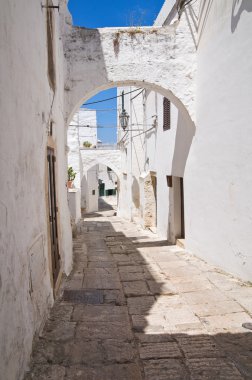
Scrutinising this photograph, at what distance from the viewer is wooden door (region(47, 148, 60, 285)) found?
4.44 meters

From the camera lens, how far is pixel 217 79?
580 cm

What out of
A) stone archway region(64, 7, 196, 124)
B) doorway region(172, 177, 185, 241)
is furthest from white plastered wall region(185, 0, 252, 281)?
doorway region(172, 177, 185, 241)

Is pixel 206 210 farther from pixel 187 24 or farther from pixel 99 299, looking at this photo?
pixel 187 24

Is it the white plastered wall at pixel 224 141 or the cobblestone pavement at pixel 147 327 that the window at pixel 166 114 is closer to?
the white plastered wall at pixel 224 141

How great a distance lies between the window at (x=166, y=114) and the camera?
9492mm

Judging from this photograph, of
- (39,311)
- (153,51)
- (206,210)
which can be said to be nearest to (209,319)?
(39,311)

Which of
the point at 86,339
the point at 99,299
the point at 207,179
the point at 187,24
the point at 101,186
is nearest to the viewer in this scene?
the point at 86,339

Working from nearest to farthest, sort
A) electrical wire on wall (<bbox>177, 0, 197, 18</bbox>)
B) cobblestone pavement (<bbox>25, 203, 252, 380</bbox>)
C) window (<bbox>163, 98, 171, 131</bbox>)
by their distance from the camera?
cobblestone pavement (<bbox>25, 203, 252, 380</bbox>) < electrical wire on wall (<bbox>177, 0, 197, 18</bbox>) < window (<bbox>163, 98, 171, 131</bbox>)

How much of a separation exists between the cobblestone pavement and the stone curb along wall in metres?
0.30

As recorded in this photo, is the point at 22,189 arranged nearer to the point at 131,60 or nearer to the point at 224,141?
the point at 224,141

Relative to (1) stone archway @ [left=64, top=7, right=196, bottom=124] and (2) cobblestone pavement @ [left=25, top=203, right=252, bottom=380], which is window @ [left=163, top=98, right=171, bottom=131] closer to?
(1) stone archway @ [left=64, top=7, right=196, bottom=124]

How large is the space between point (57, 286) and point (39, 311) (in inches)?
51.8

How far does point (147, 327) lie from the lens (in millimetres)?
3607

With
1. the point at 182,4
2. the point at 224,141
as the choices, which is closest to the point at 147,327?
the point at 224,141
